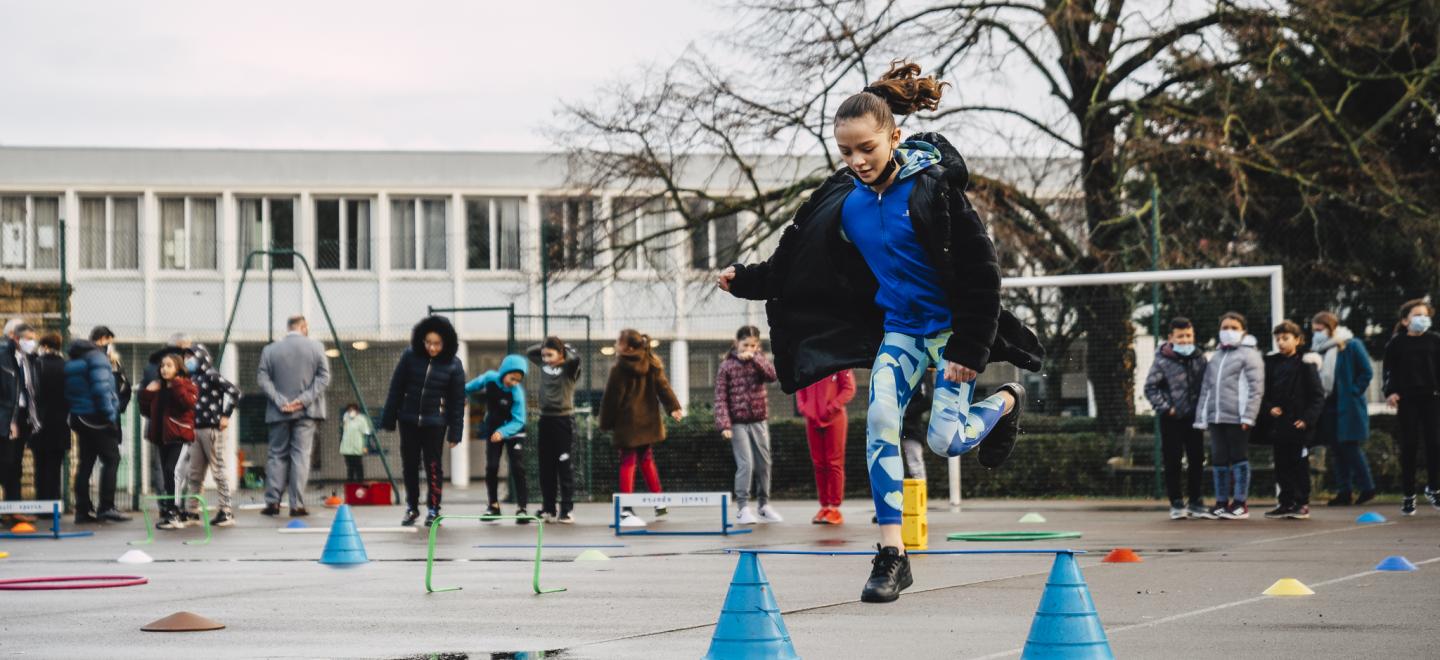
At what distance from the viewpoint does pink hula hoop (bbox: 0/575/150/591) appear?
8.07 metres

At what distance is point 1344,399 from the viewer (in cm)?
1498

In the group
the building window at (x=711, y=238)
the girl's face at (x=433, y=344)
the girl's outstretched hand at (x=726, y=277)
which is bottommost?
the girl's face at (x=433, y=344)

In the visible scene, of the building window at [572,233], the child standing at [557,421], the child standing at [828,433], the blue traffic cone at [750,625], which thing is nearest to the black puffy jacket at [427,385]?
the child standing at [557,421]

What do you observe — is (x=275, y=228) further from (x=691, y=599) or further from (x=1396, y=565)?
(x=1396, y=565)

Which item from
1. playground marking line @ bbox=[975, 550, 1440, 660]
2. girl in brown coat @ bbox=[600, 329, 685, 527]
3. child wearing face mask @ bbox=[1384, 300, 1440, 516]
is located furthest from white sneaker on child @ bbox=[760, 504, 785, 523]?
playground marking line @ bbox=[975, 550, 1440, 660]

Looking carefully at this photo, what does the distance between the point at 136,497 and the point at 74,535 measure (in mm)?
4992

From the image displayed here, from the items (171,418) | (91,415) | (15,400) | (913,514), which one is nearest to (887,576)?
(913,514)

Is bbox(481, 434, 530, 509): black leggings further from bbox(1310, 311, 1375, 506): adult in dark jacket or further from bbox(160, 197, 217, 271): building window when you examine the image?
bbox(160, 197, 217, 271): building window

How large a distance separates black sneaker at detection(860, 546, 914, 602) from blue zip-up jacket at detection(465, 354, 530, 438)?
30.2 ft

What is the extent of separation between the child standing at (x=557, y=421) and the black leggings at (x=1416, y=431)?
692cm

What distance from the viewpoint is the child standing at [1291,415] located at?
45.2 feet

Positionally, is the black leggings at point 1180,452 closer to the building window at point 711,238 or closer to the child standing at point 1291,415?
the child standing at point 1291,415

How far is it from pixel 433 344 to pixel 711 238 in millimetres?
10156

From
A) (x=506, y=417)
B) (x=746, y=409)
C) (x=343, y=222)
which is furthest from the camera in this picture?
(x=343, y=222)
